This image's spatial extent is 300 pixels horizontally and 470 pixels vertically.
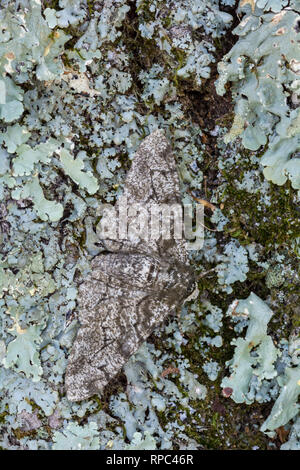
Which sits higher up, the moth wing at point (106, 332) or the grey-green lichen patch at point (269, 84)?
the grey-green lichen patch at point (269, 84)

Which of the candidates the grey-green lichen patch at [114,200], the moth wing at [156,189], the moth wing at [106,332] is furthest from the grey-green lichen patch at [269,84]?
the moth wing at [106,332]

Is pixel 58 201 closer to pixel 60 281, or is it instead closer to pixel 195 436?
pixel 60 281

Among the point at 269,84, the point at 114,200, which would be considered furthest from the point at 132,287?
the point at 269,84

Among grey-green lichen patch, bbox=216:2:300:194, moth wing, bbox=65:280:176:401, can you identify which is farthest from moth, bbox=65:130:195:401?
grey-green lichen patch, bbox=216:2:300:194

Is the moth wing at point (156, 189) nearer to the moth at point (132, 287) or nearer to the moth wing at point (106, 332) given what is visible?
the moth at point (132, 287)

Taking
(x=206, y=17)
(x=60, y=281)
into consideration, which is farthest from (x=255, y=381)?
(x=206, y=17)

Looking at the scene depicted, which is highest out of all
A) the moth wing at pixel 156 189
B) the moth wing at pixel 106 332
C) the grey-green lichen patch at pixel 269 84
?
the grey-green lichen patch at pixel 269 84
